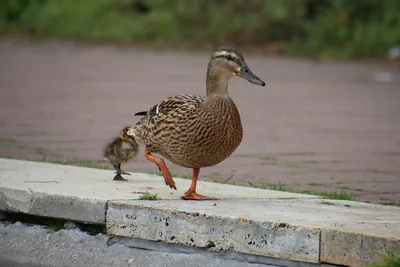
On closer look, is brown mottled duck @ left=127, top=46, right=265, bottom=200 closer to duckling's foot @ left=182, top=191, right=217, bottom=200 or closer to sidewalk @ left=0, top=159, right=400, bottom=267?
duckling's foot @ left=182, top=191, right=217, bottom=200

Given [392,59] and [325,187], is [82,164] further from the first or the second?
[392,59]

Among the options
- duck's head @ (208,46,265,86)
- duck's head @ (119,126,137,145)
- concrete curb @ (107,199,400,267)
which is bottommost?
concrete curb @ (107,199,400,267)

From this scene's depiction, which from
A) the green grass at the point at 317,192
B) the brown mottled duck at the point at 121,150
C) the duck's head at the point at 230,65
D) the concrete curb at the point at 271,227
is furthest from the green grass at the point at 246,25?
the concrete curb at the point at 271,227

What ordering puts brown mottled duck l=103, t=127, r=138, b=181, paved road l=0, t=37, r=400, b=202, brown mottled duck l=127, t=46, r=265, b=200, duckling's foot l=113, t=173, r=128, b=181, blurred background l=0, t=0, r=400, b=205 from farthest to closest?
blurred background l=0, t=0, r=400, b=205 < paved road l=0, t=37, r=400, b=202 < brown mottled duck l=103, t=127, r=138, b=181 < duckling's foot l=113, t=173, r=128, b=181 < brown mottled duck l=127, t=46, r=265, b=200

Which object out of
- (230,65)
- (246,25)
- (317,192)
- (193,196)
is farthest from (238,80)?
(193,196)

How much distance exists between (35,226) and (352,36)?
47.8 ft

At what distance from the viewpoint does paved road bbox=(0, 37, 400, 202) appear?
382 inches

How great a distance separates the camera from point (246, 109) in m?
13.9

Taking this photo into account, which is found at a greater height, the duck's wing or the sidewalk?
the duck's wing

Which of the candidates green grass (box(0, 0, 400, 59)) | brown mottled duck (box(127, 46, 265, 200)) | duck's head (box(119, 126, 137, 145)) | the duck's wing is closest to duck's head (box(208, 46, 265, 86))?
brown mottled duck (box(127, 46, 265, 200))

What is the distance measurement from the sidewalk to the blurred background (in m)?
1.04

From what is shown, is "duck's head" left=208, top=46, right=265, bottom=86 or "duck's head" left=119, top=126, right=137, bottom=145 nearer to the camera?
"duck's head" left=208, top=46, right=265, bottom=86

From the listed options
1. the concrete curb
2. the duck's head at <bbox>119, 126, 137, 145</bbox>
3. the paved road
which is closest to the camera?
the concrete curb

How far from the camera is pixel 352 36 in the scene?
819 inches
